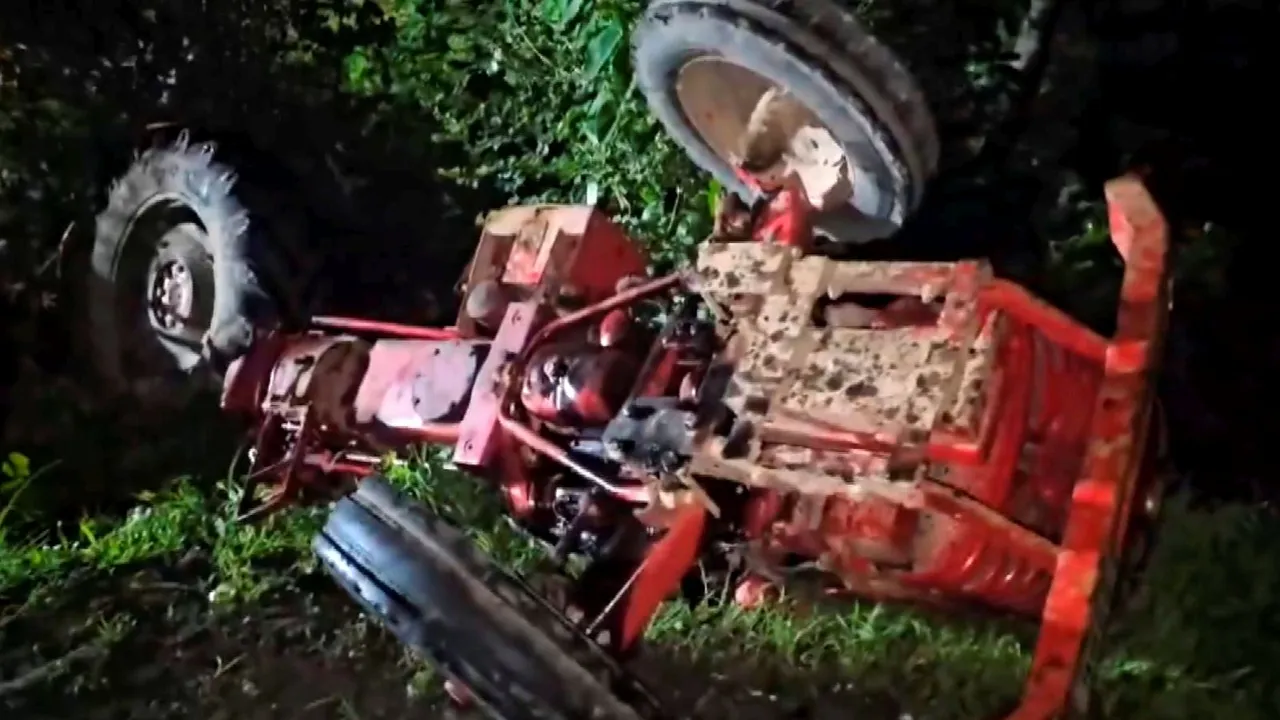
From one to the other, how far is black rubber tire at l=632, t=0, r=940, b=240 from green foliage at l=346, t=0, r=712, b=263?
1.40 meters

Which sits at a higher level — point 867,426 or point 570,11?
point 570,11

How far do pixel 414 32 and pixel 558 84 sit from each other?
65cm

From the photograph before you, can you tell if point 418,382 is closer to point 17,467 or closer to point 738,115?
point 738,115

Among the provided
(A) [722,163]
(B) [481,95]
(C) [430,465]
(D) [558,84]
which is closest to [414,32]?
(B) [481,95]

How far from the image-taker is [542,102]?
4402 millimetres

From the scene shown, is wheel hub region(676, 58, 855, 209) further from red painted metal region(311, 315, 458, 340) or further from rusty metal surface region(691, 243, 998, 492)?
red painted metal region(311, 315, 458, 340)

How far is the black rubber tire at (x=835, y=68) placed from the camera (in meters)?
2.34

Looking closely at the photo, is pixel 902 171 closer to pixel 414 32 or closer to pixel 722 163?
pixel 722 163

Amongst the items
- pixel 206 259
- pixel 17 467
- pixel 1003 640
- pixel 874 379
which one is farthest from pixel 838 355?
pixel 17 467

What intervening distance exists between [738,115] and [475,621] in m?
1.24

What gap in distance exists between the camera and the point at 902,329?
2.14 meters

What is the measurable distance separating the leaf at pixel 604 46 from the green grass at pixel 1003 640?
1.43 meters

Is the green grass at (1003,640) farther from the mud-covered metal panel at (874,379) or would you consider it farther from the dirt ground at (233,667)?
the mud-covered metal panel at (874,379)

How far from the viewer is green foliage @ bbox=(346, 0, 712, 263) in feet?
13.1
